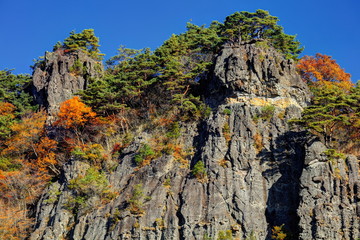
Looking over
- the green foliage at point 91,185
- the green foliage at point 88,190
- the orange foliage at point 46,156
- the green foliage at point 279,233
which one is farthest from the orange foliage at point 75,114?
the green foliage at point 279,233

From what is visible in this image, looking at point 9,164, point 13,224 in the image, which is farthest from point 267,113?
point 9,164

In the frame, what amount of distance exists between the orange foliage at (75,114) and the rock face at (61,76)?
5.23 metres

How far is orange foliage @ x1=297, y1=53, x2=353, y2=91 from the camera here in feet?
138

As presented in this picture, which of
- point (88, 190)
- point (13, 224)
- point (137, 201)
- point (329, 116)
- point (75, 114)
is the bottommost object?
point (13, 224)

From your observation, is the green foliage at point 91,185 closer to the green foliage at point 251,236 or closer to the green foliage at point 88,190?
the green foliage at point 88,190

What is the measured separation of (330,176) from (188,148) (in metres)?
10.7

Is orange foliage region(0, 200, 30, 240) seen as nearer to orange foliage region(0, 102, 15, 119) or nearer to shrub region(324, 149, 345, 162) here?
orange foliage region(0, 102, 15, 119)

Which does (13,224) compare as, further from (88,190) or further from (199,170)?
(199,170)

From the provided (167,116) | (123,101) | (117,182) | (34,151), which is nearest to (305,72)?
(167,116)

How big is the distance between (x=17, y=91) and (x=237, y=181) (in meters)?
33.6

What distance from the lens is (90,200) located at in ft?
104

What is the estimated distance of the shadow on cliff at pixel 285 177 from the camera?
2684cm

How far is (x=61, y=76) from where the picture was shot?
46031mm

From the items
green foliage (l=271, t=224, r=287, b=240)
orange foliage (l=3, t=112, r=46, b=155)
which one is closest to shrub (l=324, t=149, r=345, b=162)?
green foliage (l=271, t=224, r=287, b=240)
